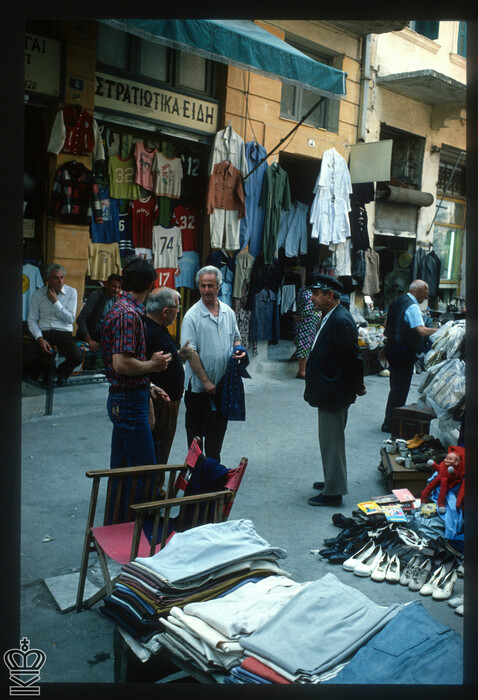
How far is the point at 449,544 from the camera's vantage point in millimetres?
4695

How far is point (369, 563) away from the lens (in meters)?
4.55

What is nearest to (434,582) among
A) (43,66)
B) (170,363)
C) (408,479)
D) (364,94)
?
(408,479)

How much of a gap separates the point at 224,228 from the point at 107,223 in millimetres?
1865

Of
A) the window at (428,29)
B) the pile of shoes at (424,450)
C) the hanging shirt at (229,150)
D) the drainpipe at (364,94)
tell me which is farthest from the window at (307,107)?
the pile of shoes at (424,450)

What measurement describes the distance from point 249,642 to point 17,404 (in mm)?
1246

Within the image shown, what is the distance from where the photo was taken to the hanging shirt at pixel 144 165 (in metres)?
9.16

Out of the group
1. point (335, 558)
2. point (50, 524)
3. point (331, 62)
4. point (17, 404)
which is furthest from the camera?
point (331, 62)

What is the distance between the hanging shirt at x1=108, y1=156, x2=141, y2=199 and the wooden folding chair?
5964 mm

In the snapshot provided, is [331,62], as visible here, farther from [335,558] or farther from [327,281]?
[335,558]

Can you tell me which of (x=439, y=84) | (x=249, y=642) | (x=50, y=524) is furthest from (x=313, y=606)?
(x=439, y=84)

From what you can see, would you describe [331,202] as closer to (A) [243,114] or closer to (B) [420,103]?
(A) [243,114]

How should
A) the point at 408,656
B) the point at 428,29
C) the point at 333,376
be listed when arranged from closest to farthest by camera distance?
the point at 408,656 < the point at 333,376 < the point at 428,29

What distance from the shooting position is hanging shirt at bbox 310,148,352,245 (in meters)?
11.6

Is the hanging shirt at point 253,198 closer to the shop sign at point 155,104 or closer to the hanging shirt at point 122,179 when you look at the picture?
the shop sign at point 155,104
